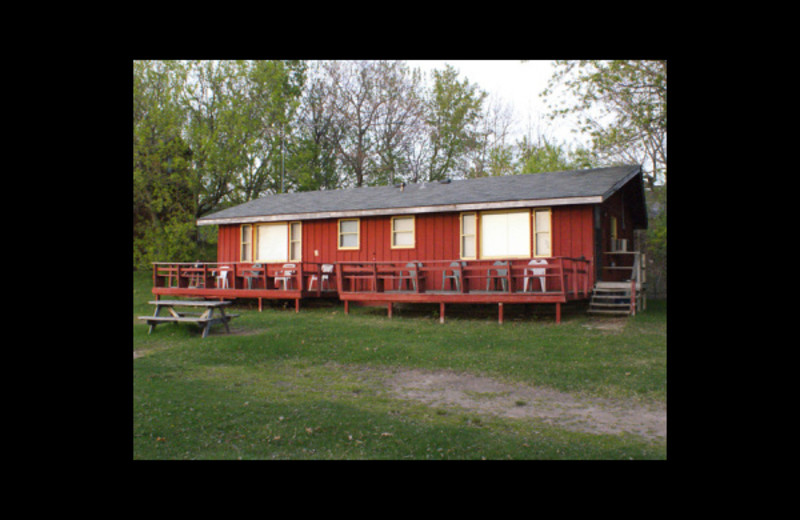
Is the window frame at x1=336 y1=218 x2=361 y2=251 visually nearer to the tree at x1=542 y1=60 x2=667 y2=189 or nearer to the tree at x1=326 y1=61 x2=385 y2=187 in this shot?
the tree at x1=542 y1=60 x2=667 y2=189

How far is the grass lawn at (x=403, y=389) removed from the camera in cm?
547

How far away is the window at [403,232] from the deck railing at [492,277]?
74 centimetres

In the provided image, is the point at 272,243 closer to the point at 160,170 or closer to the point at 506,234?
the point at 506,234

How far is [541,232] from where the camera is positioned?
1575 cm

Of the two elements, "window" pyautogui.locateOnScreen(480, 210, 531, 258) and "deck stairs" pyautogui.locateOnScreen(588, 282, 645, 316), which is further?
"window" pyautogui.locateOnScreen(480, 210, 531, 258)

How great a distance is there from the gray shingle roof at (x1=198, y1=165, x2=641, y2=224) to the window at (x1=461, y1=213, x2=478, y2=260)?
0.58 metres

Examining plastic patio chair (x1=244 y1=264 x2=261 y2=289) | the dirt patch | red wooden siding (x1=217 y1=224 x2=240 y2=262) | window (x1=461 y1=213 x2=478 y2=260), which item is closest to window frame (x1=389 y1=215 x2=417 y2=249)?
window (x1=461 y1=213 x2=478 y2=260)

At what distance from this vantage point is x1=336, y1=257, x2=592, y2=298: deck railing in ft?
45.6

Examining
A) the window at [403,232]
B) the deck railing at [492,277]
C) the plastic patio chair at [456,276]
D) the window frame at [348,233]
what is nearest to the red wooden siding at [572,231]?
the deck railing at [492,277]
